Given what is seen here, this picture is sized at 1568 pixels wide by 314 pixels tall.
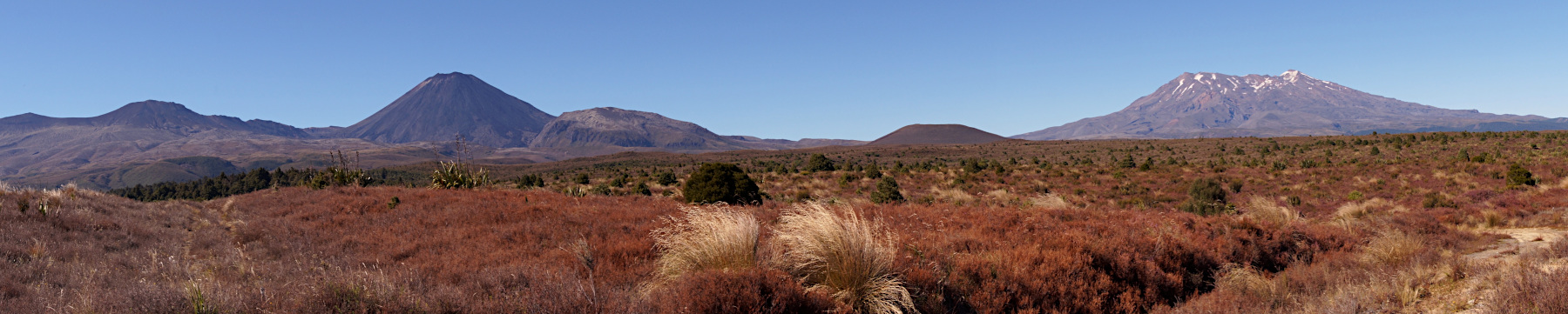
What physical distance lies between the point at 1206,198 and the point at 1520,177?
291 inches

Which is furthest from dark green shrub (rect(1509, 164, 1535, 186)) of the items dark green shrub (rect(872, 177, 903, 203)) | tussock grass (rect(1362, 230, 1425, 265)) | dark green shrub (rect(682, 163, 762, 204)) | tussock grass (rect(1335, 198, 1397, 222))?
dark green shrub (rect(682, 163, 762, 204))

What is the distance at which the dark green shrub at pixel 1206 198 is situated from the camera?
15875 mm

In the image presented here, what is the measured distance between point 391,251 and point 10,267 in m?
3.34

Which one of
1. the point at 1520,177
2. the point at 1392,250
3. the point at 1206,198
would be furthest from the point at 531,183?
the point at 1520,177

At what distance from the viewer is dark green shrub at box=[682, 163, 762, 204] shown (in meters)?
13.9

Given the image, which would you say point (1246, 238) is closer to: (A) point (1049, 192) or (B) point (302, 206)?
(A) point (1049, 192)

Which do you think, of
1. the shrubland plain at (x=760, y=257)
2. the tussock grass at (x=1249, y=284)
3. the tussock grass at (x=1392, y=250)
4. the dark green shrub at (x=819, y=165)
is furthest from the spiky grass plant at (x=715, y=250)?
the dark green shrub at (x=819, y=165)

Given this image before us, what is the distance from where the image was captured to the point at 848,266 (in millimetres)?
A: 5457

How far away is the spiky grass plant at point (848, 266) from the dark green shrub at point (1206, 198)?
13.4 metres

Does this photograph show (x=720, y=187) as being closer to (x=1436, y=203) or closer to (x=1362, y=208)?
(x=1362, y=208)

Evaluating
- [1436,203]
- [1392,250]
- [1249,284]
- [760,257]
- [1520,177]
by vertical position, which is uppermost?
[760,257]

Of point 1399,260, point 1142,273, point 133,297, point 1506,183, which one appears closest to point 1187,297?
point 1142,273

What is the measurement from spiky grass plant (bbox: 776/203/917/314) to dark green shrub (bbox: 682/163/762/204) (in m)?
7.78

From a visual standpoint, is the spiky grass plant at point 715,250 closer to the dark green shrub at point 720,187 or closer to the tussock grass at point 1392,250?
the dark green shrub at point 720,187
